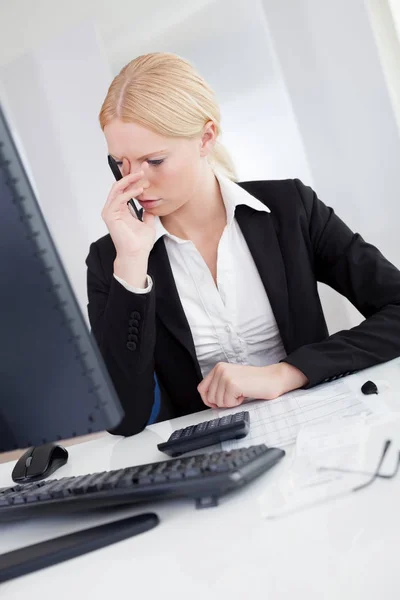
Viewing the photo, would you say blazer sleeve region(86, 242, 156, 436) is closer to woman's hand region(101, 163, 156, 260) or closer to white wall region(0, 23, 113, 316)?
woman's hand region(101, 163, 156, 260)

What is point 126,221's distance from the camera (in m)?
1.64

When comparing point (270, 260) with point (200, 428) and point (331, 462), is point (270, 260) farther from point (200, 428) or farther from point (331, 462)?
point (331, 462)

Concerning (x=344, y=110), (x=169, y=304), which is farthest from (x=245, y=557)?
(x=344, y=110)

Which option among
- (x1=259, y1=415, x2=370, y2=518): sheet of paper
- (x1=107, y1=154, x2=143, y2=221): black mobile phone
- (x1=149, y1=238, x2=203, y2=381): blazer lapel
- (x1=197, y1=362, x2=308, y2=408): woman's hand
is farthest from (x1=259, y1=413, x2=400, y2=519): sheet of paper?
(x1=107, y1=154, x2=143, y2=221): black mobile phone

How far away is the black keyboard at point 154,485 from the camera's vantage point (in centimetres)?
79

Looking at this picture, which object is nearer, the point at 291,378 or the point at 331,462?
the point at 331,462

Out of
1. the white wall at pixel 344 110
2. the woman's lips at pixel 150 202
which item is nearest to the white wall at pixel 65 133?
the white wall at pixel 344 110

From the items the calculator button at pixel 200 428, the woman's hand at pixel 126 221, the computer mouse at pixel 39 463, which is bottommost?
the computer mouse at pixel 39 463

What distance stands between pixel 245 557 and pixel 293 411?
54 centimetres

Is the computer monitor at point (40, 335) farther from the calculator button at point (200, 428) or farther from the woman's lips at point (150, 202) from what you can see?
the woman's lips at point (150, 202)

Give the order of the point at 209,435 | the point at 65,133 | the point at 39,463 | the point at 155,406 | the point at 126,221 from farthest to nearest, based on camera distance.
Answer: the point at 65,133 < the point at 155,406 < the point at 126,221 < the point at 39,463 < the point at 209,435

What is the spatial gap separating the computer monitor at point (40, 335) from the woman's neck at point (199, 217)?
1.08m

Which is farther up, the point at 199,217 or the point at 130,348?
the point at 199,217

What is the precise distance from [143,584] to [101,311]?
3.67 feet
